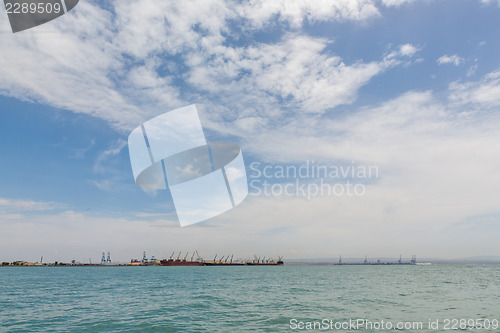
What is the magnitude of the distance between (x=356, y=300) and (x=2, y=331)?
3146cm

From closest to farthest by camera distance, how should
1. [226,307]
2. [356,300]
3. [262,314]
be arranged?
1. [262,314]
2. [226,307]
3. [356,300]

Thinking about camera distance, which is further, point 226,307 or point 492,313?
point 226,307

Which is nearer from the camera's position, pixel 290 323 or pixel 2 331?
pixel 2 331

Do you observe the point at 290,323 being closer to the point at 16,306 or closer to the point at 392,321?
the point at 392,321

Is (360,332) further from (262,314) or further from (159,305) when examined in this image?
(159,305)

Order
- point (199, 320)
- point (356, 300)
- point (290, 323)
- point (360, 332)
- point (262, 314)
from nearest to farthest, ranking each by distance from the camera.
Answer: point (360, 332)
point (290, 323)
point (199, 320)
point (262, 314)
point (356, 300)

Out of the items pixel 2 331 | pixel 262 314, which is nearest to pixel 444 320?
pixel 262 314

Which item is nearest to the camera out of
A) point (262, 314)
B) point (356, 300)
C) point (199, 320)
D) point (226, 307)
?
point (199, 320)

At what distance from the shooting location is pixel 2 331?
67.3 ft

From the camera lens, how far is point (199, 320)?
2366 centimetres

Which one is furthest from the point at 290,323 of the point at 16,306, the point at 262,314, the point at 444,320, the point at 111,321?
the point at 16,306

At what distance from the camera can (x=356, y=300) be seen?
111 ft

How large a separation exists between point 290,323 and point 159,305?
618 inches

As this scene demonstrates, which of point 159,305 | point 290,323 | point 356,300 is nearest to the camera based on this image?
point 290,323
